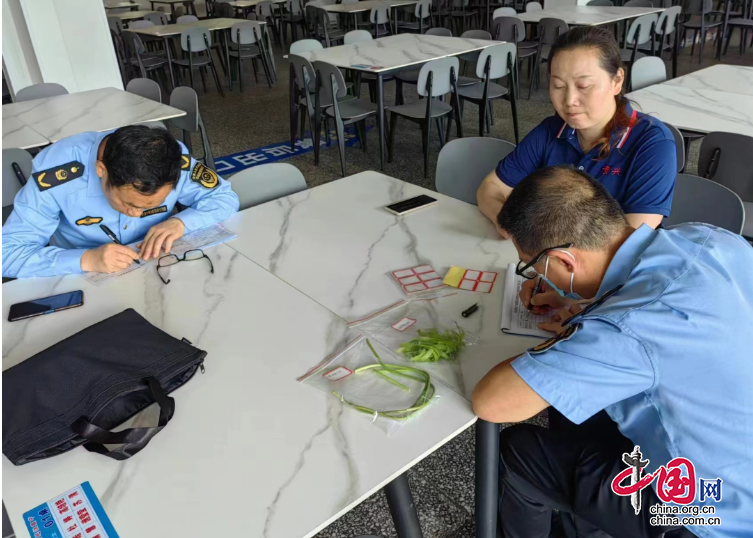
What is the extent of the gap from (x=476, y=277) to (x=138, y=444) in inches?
35.4

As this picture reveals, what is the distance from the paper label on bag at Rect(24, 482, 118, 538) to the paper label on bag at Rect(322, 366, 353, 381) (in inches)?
18.1

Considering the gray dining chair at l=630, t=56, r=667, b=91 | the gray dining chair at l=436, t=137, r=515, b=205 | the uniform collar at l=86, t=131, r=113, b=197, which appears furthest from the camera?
→ the gray dining chair at l=630, t=56, r=667, b=91

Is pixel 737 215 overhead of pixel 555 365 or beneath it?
beneath

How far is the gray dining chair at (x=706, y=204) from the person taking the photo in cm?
179

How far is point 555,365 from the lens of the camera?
0.93m

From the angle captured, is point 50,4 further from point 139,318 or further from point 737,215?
point 737,215

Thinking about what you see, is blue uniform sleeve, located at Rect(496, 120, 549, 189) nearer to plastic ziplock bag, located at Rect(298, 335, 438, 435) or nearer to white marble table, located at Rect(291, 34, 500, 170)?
plastic ziplock bag, located at Rect(298, 335, 438, 435)

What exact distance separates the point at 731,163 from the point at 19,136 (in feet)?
11.4

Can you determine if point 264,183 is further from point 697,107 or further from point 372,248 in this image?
point 697,107

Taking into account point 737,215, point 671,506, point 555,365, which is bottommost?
point 671,506

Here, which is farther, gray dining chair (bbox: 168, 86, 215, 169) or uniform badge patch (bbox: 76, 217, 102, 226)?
gray dining chair (bbox: 168, 86, 215, 169)

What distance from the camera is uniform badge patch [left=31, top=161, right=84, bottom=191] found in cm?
167

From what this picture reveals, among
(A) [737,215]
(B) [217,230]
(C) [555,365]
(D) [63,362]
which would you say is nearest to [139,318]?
(D) [63,362]

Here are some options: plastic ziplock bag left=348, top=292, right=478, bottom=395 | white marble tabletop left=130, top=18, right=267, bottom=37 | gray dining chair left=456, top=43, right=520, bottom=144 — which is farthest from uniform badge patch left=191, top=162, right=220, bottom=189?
white marble tabletop left=130, top=18, right=267, bottom=37
